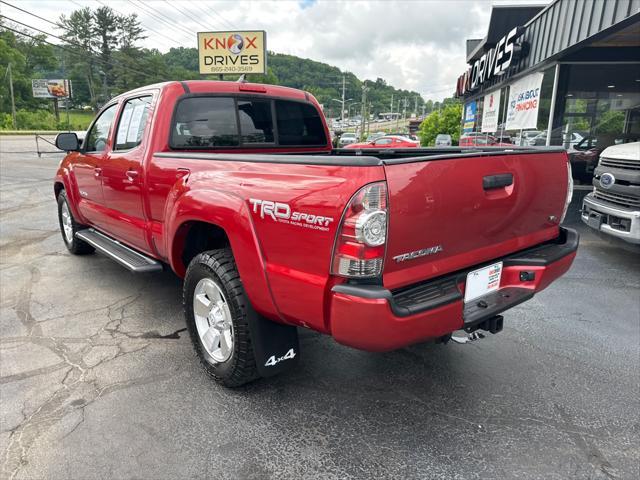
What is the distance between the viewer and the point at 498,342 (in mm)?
3617

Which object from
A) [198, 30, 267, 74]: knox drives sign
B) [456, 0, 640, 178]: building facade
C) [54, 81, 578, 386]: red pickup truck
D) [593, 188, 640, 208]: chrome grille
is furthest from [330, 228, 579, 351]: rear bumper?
[198, 30, 267, 74]: knox drives sign

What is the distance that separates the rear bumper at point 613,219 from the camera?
5.05 m

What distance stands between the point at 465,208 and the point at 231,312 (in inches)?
55.3

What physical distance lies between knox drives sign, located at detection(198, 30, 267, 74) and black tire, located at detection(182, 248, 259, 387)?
1222 inches

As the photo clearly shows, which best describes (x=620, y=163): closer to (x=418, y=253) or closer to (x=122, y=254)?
(x=418, y=253)

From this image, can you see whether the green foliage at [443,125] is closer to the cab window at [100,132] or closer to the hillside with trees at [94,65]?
the cab window at [100,132]

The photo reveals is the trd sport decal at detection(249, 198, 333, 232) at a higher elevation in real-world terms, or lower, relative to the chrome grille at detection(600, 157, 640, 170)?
lower

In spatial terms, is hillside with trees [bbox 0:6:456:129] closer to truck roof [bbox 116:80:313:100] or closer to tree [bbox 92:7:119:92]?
tree [bbox 92:7:119:92]

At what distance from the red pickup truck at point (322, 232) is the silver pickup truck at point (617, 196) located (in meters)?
2.63

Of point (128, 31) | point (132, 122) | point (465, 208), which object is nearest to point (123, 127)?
point (132, 122)

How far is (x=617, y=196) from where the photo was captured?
5.49m

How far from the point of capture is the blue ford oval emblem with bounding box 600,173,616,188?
18.2ft

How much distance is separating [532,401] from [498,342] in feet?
2.72

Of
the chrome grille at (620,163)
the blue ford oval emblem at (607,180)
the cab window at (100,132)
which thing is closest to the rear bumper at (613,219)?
the blue ford oval emblem at (607,180)
